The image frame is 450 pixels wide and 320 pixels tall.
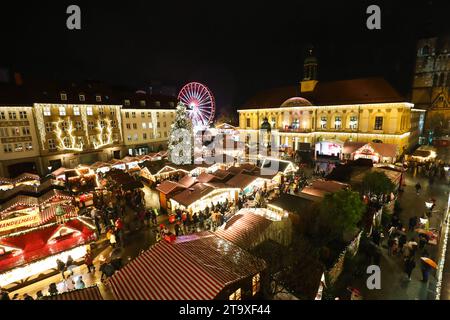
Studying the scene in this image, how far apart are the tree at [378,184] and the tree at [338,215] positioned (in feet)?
15.9

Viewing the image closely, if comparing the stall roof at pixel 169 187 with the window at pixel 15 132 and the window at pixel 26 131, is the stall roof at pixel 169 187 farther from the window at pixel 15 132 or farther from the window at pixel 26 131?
the window at pixel 15 132

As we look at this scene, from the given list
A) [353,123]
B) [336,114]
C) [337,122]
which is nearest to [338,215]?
[353,123]

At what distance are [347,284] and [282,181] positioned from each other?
1185 cm

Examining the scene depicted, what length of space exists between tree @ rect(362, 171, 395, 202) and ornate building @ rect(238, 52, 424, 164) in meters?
14.2

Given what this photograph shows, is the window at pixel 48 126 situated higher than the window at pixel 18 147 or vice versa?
the window at pixel 48 126

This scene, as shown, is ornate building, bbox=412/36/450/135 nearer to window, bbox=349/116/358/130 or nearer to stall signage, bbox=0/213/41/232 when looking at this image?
window, bbox=349/116/358/130

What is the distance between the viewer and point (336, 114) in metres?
36.2

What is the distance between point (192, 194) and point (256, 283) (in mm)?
10150

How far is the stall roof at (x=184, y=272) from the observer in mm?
6395

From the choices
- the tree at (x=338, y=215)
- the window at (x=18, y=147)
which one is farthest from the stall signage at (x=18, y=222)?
the window at (x=18, y=147)

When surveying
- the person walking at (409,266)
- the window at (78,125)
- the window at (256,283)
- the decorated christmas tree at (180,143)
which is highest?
the window at (78,125)

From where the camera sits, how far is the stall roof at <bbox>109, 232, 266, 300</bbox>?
6395mm

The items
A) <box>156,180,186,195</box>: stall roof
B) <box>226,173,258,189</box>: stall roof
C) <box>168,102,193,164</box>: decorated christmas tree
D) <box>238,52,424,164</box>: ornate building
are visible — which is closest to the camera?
<box>156,180,186,195</box>: stall roof

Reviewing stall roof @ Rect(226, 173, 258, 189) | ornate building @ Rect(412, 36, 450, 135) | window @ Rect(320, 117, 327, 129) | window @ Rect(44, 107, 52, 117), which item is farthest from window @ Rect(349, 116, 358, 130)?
window @ Rect(44, 107, 52, 117)
